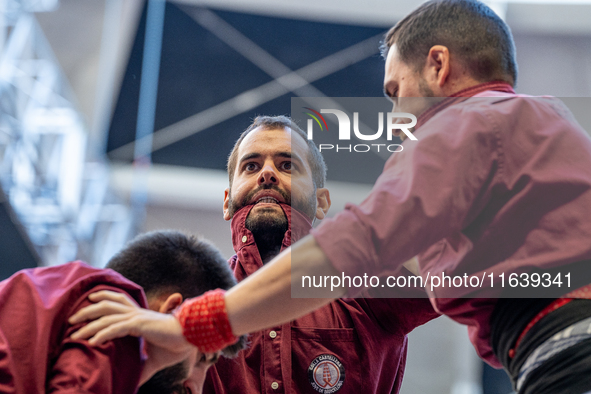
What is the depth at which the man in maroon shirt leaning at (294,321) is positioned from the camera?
1835mm

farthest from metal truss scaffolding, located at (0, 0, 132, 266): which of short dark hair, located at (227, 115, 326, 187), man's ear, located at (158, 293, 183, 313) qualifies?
man's ear, located at (158, 293, 183, 313)

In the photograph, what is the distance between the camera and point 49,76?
4012 millimetres

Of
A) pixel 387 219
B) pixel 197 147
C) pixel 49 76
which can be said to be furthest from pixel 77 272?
pixel 197 147

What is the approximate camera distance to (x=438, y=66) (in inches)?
53.6

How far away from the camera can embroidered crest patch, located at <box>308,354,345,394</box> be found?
5.97 ft

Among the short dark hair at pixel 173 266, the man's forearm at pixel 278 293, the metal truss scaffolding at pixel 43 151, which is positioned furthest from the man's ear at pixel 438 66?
the metal truss scaffolding at pixel 43 151

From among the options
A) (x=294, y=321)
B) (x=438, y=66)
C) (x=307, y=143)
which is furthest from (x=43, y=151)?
(x=438, y=66)

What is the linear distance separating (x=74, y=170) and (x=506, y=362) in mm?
3669

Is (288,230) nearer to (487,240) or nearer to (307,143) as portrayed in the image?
(307,143)

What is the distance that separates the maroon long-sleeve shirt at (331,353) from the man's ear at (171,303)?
578 mm

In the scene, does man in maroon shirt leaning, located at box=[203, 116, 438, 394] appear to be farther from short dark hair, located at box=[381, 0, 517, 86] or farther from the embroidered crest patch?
short dark hair, located at box=[381, 0, 517, 86]

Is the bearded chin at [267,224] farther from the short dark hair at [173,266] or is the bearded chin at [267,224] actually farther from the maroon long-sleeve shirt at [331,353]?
the short dark hair at [173,266]

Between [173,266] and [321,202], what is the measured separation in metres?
1.12

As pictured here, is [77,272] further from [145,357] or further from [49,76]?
[49,76]
